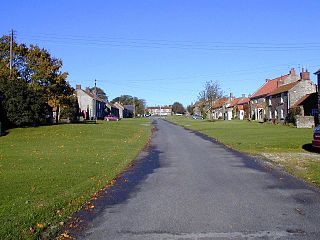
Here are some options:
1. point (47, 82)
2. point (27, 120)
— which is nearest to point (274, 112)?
point (47, 82)

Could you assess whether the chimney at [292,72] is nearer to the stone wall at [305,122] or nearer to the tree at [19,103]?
the stone wall at [305,122]

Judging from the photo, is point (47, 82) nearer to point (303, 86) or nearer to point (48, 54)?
point (48, 54)

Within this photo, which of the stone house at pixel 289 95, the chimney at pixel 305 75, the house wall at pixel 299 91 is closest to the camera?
the house wall at pixel 299 91

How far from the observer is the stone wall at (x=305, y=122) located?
49344mm

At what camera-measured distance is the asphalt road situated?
21.6ft

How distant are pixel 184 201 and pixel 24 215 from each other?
3.36 metres

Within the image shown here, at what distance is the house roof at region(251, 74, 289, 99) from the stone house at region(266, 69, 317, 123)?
415 inches

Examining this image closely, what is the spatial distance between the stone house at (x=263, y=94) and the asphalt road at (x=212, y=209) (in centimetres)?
6471

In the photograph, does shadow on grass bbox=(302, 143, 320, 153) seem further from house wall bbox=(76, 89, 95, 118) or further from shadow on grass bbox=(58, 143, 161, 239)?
house wall bbox=(76, 89, 95, 118)

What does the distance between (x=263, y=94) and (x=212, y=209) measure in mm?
77227

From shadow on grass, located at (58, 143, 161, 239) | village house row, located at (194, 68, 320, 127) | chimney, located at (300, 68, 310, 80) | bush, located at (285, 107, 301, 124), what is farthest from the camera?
chimney, located at (300, 68, 310, 80)

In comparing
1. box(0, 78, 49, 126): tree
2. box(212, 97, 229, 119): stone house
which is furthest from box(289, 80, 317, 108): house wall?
box(212, 97, 229, 119): stone house

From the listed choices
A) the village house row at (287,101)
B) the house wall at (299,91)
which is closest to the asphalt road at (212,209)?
the village house row at (287,101)

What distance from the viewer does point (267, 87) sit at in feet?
277
